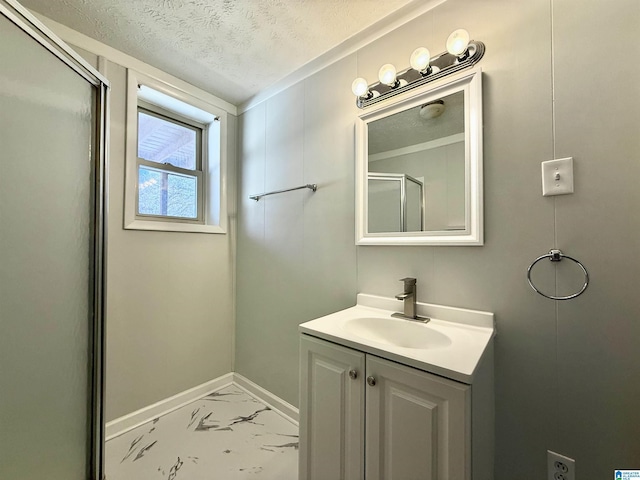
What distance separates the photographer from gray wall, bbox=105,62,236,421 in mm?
1535

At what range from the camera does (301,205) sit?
65.8 inches

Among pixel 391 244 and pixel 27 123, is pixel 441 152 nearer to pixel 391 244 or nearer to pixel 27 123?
pixel 391 244

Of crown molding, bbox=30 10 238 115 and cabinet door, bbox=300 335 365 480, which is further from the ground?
crown molding, bbox=30 10 238 115

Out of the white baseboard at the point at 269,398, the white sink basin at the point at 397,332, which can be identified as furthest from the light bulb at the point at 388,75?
the white baseboard at the point at 269,398

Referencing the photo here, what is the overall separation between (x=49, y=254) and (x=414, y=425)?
1.39m

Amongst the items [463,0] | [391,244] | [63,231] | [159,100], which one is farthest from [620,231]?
[159,100]

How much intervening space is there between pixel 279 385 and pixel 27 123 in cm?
176

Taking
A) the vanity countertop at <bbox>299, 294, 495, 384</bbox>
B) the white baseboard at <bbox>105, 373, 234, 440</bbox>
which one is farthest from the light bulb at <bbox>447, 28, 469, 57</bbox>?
the white baseboard at <bbox>105, 373, 234, 440</bbox>

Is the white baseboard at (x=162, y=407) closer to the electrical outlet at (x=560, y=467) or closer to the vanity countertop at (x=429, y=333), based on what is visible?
the vanity countertop at (x=429, y=333)

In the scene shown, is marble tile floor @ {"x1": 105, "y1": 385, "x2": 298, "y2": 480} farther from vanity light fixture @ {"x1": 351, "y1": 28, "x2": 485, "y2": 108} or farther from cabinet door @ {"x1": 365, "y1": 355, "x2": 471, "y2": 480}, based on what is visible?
vanity light fixture @ {"x1": 351, "y1": 28, "x2": 485, "y2": 108}

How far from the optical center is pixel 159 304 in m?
1.72

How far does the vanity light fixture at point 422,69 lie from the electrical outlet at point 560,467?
144cm

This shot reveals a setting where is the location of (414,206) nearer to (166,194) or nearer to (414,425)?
(414,425)

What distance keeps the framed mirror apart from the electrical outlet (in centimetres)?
75
